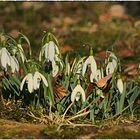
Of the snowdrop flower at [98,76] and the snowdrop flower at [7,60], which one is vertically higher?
the snowdrop flower at [7,60]

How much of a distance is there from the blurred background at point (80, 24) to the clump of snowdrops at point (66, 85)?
6.58ft

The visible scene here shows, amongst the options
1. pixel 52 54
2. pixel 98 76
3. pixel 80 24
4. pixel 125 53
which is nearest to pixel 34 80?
pixel 52 54

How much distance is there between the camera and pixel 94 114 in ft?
10.4

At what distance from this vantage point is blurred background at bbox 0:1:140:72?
5876mm

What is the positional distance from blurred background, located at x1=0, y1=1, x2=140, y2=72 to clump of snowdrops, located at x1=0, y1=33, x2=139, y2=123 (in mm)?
2007

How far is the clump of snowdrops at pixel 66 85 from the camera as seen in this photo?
3.09 meters

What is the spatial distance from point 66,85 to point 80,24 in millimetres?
3793

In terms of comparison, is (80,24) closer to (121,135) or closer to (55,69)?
(55,69)

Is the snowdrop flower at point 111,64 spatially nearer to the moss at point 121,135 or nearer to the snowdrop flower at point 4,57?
the moss at point 121,135

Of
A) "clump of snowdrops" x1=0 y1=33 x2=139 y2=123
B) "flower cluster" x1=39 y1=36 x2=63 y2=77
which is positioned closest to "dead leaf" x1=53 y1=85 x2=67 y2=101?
"clump of snowdrops" x1=0 y1=33 x2=139 y2=123

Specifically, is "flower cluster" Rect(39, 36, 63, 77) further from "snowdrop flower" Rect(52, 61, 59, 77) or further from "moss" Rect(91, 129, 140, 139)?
"moss" Rect(91, 129, 140, 139)

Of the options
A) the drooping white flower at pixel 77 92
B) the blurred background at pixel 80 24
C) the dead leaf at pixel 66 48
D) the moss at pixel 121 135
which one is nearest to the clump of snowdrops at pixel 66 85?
the drooping white flower at pixel 77 92

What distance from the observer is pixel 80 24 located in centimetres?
703

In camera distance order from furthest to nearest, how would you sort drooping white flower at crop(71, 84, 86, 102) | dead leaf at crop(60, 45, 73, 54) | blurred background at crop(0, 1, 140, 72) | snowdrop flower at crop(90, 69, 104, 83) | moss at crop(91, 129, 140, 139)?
blurred background at crop(0, 1, 140, 72) → dead leaf at crop(60, 45, 73, 54) → snowdrop flower at crop(90, 69, 104, 83) → drooping white flower at crop(71, 84, 86, 102) → moss at crop(91, 129, 140, 139)
